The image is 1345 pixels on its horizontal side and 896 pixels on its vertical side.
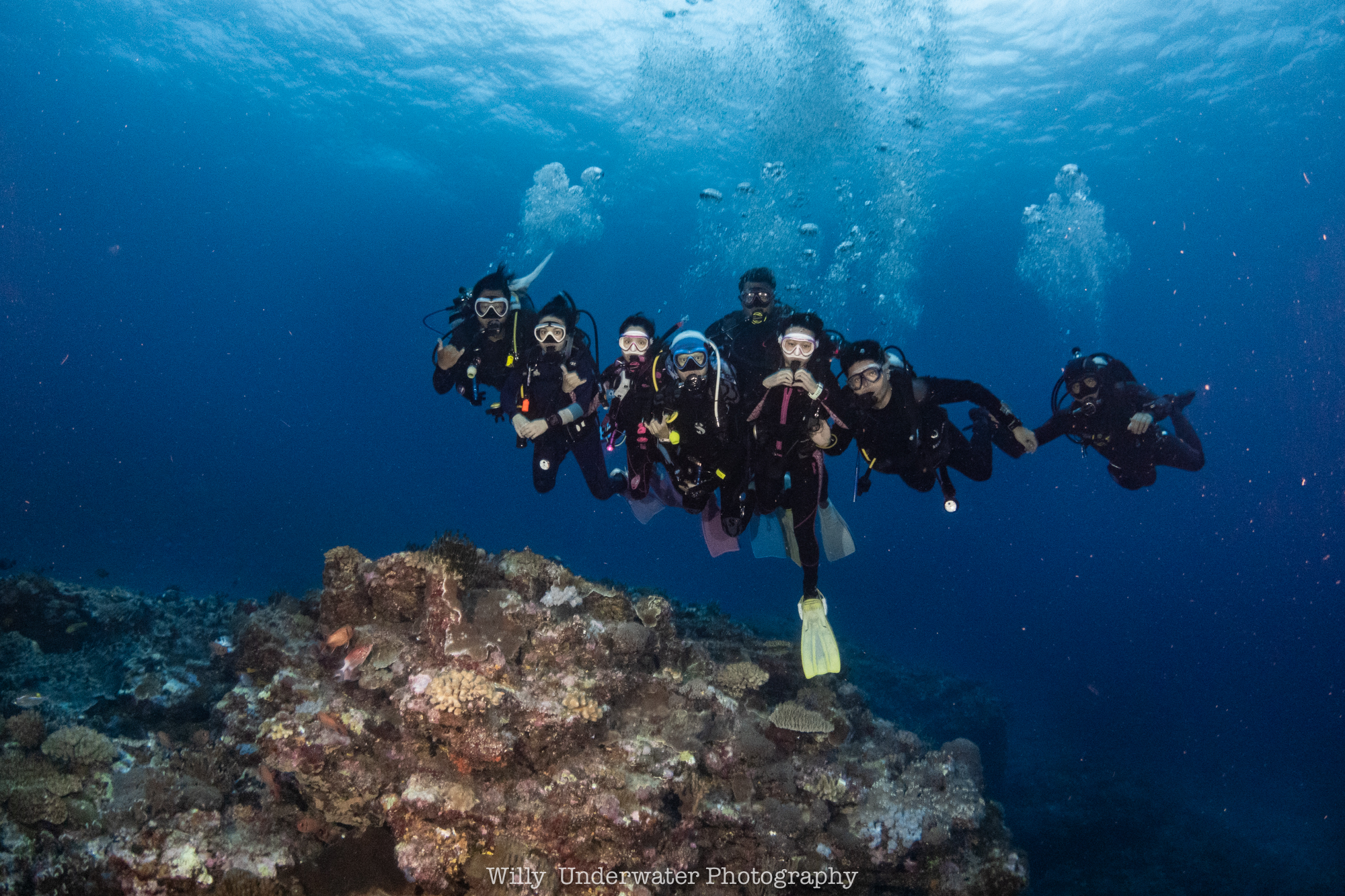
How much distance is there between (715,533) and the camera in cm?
813

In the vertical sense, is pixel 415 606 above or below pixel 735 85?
below

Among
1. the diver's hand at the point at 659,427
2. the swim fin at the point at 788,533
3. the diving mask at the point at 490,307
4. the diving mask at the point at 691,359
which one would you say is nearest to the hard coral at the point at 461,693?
the diver's hand at the point at 659,427

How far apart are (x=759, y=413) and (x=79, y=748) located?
20.1 feet

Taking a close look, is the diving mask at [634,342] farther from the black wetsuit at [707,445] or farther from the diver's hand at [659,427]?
the diver's hand at [659,427]

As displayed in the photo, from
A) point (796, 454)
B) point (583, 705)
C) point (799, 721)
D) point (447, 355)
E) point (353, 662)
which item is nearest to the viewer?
point (583, 705)

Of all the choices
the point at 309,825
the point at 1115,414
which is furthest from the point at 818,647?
the point at 1115,414

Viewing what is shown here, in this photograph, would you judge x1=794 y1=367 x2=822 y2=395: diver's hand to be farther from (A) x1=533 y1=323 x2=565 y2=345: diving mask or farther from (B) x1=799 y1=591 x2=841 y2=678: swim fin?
(A) x1=533 y1=323 x2=565 y2=345: diving mask

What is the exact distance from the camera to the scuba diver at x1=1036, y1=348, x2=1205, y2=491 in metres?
7.98

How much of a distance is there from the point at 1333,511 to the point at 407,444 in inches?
6704

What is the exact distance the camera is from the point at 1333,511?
310ft

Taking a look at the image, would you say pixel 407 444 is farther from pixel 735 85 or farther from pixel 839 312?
pixel 735 85

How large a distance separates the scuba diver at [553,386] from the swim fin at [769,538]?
2.36 meters

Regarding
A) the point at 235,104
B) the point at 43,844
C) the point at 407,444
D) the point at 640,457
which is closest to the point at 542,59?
the point at 235,104

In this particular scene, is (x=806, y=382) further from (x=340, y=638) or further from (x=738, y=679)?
(x=340, y=638)
